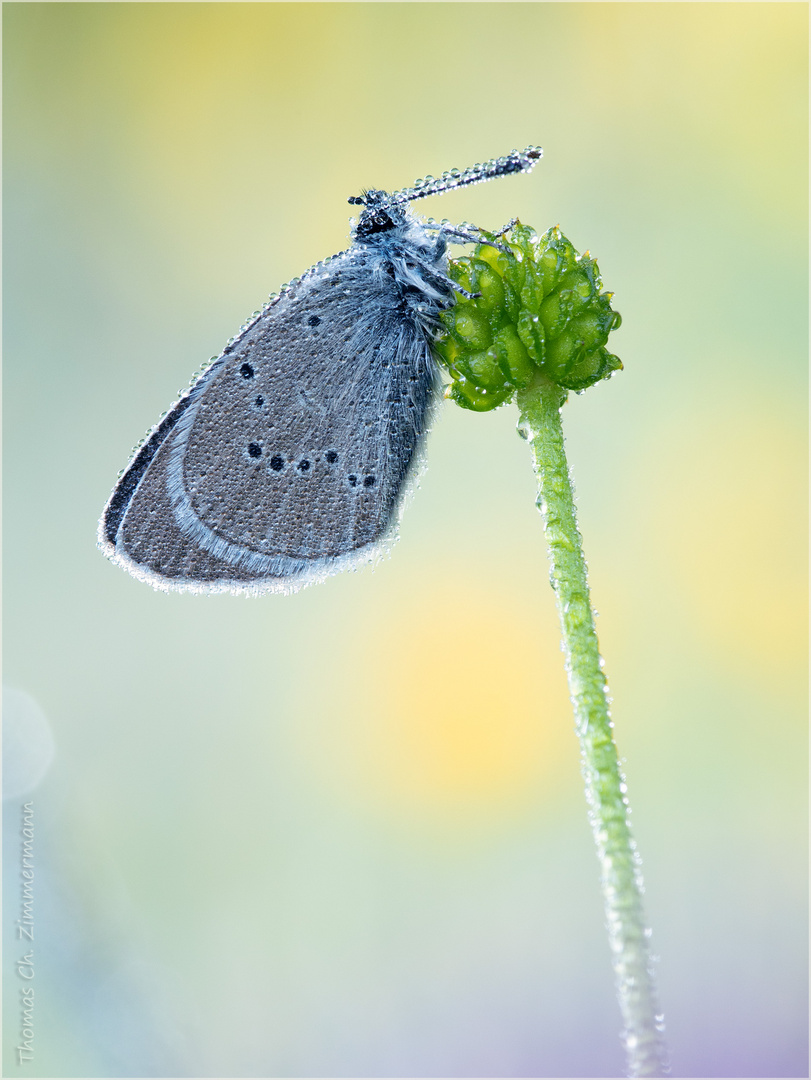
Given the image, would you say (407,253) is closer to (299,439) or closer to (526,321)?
(299,439)

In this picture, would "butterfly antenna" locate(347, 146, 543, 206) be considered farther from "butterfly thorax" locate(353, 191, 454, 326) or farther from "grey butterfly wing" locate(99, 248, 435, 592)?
"grey butterfly wing" locate(99, 248, 435, 592)

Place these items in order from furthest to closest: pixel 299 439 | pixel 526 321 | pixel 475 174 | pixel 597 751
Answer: pixel 299 439, pixel 475 174, pixel 526 321, pixel 597 751

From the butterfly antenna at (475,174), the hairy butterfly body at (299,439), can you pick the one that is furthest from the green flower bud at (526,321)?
the hairy butterfly body at (299,439)

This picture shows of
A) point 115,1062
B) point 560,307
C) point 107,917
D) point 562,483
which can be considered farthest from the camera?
point 107,917

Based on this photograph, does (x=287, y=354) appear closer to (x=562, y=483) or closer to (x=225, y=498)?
(x=225, y=498)

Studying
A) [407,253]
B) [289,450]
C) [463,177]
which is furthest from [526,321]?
[289,450]

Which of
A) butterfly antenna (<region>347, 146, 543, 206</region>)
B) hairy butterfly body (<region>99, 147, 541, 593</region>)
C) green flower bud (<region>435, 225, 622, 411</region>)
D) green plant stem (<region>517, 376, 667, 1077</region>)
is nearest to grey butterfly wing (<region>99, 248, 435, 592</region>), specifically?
hairy butterfly body (<region>99, 147, 541, 593</region>)

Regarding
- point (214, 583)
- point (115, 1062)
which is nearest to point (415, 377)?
point (214, 583)

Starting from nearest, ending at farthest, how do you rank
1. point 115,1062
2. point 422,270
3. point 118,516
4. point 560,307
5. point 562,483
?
1. point 562,483
2. point 560,307
3. point 422,270
4. point 118,516
5. point 115,1062
